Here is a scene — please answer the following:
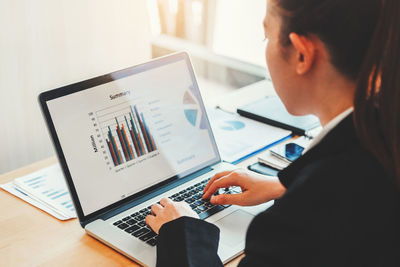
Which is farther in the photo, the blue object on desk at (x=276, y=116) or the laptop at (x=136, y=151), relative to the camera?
the blue object on desk at (x=276, y=116)

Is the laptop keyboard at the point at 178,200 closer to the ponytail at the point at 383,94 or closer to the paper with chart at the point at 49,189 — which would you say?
the paper with chart at the point at 49,189

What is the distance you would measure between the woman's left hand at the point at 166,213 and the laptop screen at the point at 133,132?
0.37 ft

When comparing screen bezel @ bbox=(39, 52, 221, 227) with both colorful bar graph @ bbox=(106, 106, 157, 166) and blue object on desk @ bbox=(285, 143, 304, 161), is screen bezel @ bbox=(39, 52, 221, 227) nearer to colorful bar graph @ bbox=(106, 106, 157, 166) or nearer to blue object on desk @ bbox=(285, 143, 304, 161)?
colorful bar graph @ bbox=(106, 106, 157, 166)

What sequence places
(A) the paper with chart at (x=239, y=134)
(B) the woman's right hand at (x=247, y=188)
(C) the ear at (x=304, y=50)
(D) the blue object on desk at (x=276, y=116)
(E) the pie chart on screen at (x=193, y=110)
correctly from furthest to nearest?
(D) the blue object on desk at (x=276, y=116)
(A) the paper with chart at (x=239, y=134)
(E) the pie chart on screen at (x=193, y=110)
(B) the woman's right hand at (x=247, y=188)
(C) the ear at (x=304, y=50)

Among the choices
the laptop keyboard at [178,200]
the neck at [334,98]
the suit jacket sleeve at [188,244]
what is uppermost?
the neck at [334,98]

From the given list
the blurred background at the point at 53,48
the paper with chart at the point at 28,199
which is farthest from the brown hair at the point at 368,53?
the blurred background at the point at 53,48

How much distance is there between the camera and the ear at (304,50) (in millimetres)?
822

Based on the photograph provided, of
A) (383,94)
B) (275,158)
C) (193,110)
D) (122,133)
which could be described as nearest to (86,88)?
(122,133)

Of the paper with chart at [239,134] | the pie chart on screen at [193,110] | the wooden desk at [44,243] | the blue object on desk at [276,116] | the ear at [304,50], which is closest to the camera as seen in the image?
the ear at [304,50]

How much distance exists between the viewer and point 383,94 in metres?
0.72

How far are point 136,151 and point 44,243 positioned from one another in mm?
296

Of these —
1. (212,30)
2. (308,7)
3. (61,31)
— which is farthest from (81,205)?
(212,30)

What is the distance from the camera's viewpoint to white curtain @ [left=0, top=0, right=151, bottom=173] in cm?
158

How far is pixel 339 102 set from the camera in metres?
0.85
